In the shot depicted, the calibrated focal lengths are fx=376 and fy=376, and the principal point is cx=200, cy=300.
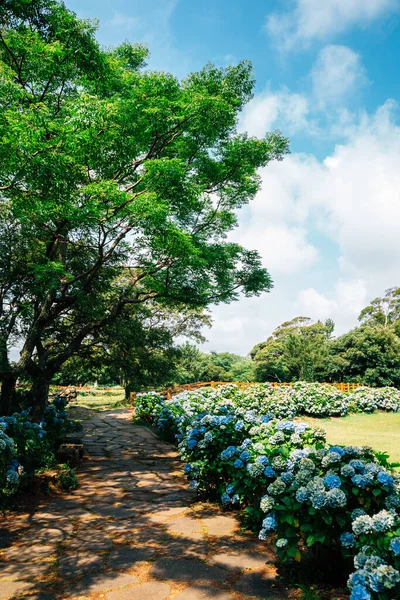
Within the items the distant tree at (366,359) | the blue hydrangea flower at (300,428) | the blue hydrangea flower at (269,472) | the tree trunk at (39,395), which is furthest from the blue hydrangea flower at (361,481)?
the distant tree at (366,359)

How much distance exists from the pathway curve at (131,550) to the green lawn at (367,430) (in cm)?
500

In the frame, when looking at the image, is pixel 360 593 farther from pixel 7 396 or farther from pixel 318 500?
pixel 7 396

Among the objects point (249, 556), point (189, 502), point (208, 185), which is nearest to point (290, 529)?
point (249, 556)

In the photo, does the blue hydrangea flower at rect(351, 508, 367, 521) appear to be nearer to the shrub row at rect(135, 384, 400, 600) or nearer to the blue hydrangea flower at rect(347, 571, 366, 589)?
the shrub row at rect(135, 384, 400, 600)

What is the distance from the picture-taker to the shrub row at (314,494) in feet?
7.30

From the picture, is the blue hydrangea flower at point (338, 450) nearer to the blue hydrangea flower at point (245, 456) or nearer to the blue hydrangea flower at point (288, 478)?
the blue hydrangea flower at point (288, 478)

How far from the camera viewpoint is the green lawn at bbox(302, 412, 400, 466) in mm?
9453

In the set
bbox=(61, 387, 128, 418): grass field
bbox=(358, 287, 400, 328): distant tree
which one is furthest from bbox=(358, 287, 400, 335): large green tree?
bbox=(61, 387, 128, 418): grass field

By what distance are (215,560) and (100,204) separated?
5.32m

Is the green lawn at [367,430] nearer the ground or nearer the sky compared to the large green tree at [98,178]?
nearer the ground

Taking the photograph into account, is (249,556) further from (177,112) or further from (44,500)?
(177,112)

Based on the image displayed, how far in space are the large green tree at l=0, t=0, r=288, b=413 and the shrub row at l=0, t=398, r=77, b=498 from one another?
3.10 ft

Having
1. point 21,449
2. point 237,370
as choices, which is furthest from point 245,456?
point 237,370

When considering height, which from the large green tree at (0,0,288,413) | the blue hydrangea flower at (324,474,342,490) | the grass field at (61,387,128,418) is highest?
the large green tree at (0,0,288,413)
